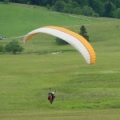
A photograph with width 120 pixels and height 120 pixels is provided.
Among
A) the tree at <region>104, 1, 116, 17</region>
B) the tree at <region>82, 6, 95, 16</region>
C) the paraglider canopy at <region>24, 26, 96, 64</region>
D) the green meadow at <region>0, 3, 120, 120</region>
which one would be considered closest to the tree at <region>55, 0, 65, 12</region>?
the tree at <region>82, 6, 95, 16</region>

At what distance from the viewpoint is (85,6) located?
123812 mm

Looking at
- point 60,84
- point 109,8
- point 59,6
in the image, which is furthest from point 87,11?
point 60,84

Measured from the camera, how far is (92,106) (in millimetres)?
28812

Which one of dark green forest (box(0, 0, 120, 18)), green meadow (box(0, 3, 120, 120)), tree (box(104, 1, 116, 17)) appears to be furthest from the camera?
tree (box(104, 1, 116, 17))

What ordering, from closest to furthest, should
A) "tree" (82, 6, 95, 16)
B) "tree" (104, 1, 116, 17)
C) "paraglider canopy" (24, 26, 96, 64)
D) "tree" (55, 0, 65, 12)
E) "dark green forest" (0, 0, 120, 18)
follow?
1. "paraglider canopy" (24, 26, 96, 64)
2. "tree" (82, 6, 95, 16)
3. "dark green forest" (0, 0, 120, 18)
4. "tree" (55, 0, 65, 12)
5. "tree" (104, 1, 116, 17)

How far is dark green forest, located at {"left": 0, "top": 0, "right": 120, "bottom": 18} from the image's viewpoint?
120 metres

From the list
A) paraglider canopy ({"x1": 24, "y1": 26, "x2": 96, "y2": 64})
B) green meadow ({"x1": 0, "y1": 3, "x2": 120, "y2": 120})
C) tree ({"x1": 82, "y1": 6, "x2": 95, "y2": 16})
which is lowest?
green meadow ({"x1": 0, "y1": 3, "x2": 120, "y2": 120})

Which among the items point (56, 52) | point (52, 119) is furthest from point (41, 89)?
point (56, 52)

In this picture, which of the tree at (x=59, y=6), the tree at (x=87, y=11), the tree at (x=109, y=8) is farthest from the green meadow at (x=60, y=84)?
the tree at (x=109, y=8)

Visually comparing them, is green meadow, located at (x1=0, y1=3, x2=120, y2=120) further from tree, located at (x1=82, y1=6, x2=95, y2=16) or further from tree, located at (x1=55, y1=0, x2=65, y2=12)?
tree, located at (x1=55, y1=0, x2=65, y2=12)

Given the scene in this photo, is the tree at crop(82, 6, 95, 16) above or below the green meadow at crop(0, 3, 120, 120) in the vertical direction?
above

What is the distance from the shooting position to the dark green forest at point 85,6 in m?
120

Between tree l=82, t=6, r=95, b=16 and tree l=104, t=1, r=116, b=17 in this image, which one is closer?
tree l=82, t=6, r=95, b=16

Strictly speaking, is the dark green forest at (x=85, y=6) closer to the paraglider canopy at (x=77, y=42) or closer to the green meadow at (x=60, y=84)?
the green meadow at (x=60, y=84)
